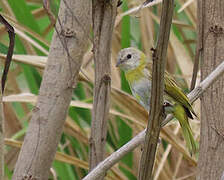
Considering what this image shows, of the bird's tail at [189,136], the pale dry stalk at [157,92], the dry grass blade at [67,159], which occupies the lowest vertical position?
the dry grass blade at [67,159]

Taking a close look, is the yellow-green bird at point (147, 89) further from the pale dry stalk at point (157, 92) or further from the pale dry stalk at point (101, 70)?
the pale dry stalk at point (157, 92)

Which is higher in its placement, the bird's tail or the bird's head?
the bird's head

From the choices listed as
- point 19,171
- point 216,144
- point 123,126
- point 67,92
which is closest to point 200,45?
point 216,144

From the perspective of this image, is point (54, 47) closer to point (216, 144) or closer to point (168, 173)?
point (216, 144)

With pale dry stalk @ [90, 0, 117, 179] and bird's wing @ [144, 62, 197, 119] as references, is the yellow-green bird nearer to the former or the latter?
bird's wing @ [144, 62, 197, 119]

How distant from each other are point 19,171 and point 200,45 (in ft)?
1.44

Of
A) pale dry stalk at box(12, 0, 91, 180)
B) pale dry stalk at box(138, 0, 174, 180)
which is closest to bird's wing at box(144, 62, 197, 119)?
pale dry stalk at box(12, 0, 91, 180)

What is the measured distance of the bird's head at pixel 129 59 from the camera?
1.61 metres

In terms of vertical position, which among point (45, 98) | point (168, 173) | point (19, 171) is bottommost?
point (168, 173)

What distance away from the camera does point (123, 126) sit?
1.88m

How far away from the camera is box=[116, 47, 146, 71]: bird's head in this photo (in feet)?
5.29

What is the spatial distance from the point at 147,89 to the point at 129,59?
0.42ft

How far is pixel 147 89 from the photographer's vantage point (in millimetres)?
1550

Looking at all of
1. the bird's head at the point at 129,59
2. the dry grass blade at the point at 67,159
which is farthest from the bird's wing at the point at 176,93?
the dry grass blade at the point at 67,159
